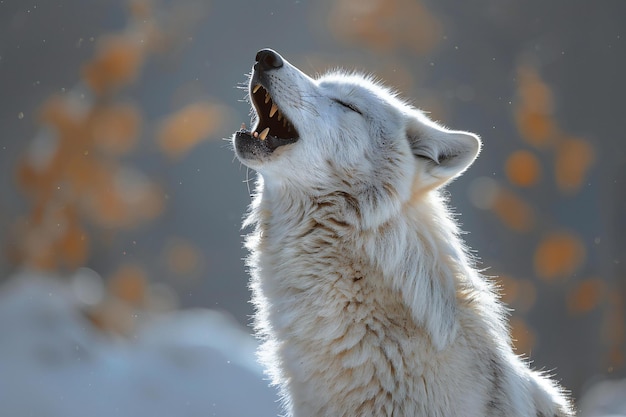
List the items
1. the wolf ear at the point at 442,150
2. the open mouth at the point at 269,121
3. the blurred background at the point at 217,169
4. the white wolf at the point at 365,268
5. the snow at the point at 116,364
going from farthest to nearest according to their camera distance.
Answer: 1. the blurred background at the point at 217,169
2. the snow at the point at 116,364
3. the open mouth at the point at 269,121
4. the wolf ear at the point at 442,150
5. the white wolf at the point at 365,268

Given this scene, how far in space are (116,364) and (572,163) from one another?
18.5ft

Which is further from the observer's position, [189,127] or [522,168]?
[522,168]

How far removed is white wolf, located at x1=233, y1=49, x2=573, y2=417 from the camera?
8.50 feet

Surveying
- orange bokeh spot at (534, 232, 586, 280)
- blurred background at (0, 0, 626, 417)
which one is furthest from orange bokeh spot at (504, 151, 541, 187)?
orange bokeh spot at (534, 232, 586, 280)

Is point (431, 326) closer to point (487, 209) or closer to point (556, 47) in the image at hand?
point (487, 209)

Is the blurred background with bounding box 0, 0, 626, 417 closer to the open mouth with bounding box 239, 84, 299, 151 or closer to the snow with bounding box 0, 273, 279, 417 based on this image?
the snow with bounding box 0, 273, 279, 417

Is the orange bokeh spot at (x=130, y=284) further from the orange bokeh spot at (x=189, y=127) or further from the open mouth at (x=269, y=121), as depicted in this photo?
the open mouth at (x=269, y=121)

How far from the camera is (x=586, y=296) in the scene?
802cm

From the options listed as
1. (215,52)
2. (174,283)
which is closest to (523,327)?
(174,283)

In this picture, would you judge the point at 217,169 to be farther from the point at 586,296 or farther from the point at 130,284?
the point at 586,296

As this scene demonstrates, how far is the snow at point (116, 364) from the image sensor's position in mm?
6418

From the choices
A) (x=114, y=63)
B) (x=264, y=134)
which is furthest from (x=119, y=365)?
(x=264, y=134)

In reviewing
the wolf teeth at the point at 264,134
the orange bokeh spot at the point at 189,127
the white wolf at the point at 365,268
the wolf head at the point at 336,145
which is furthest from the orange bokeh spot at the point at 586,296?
the wolf teeth at the point at 264,134

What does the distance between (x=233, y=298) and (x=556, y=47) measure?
15.5ft
